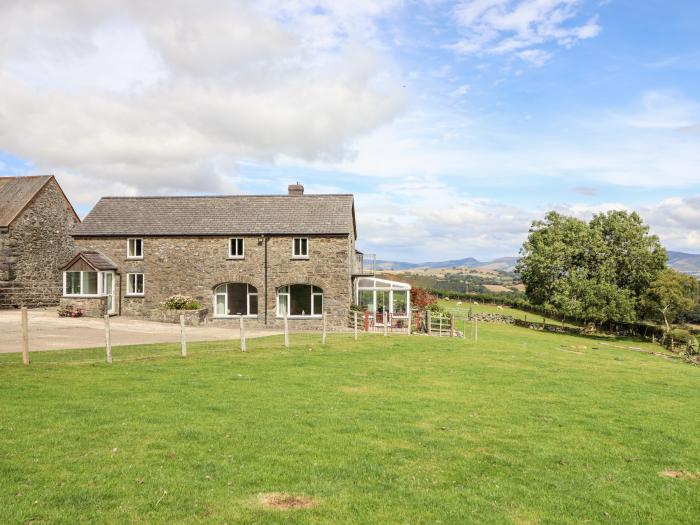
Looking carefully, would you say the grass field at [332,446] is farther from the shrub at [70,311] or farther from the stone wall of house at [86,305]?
the stone wall of house at [86,305]

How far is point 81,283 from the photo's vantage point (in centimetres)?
3641

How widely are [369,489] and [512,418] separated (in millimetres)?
5366

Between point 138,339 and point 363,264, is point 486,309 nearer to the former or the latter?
point 363,264

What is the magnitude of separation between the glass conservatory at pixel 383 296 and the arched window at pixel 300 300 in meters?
3.44

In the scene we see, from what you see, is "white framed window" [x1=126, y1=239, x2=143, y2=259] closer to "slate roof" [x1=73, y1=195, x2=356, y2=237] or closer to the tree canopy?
"slate roof" [x1=73, y1=195, x2=356, y2=237]

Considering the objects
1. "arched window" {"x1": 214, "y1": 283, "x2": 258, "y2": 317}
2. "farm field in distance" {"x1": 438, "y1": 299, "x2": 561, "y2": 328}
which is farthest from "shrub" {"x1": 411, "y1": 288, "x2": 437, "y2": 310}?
"farm field in distance" {"x1": 438, "y1": 299, "x2": 561, "y2": 328}

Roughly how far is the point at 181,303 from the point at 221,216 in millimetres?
6604

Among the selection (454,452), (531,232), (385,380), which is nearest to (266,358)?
(385,380)

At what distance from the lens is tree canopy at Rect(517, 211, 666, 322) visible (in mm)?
52344

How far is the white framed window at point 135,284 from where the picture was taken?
3756cm

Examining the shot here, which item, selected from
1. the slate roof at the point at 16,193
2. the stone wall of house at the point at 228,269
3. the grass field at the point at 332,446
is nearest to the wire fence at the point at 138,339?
the grass field at the point at 332,446

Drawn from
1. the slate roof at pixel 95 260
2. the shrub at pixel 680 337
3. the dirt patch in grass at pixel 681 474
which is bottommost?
the shrub at pixel 680 337

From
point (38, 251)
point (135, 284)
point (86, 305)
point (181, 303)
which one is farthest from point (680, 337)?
point (38, 251)

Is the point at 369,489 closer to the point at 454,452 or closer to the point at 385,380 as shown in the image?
the point at 454,452
